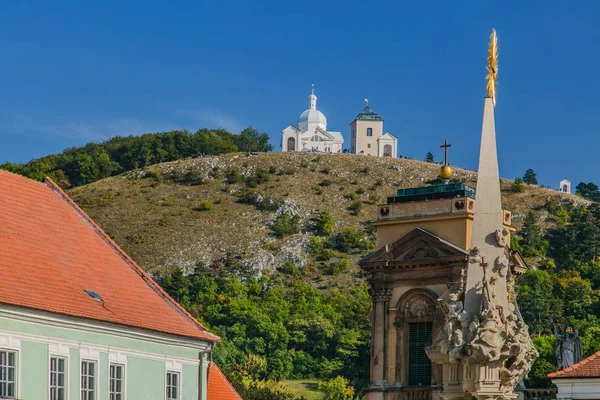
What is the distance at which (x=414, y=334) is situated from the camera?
50.0 m

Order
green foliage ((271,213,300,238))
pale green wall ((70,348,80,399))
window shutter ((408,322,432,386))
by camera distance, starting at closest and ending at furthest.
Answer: pale green wall ((70,348,80,399)) → window shutter ((408,322,432,386)) → green foliage ((271,213,300,238))

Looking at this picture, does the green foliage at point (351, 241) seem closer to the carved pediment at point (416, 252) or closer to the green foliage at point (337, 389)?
the green foliage at point (337, 389)

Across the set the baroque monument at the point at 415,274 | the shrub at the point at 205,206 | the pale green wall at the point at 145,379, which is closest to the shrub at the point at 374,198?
the shrub at the point at 205,206

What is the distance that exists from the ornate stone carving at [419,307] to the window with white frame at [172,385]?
11.4 metres

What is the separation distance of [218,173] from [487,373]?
166010 millimetres

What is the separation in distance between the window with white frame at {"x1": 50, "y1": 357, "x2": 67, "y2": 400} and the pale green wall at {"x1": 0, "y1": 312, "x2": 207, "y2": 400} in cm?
15

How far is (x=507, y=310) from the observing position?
66.9 ft

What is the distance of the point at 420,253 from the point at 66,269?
15.1 meters

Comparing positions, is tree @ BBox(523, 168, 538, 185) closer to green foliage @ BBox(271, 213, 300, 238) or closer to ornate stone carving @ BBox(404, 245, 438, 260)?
green foliage @ BBox(271, 213, 300, 238)

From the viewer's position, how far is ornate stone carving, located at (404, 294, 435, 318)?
4950cm

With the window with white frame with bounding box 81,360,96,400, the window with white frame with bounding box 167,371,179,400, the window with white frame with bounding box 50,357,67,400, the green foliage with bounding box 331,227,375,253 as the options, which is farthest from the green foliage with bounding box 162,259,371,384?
the window with white frame with bounding box 50,357,67,400

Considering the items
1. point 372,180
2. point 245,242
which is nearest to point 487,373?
point 245,242

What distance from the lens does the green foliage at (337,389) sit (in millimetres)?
110375

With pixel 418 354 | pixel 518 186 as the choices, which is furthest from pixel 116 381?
pixel 518 186
